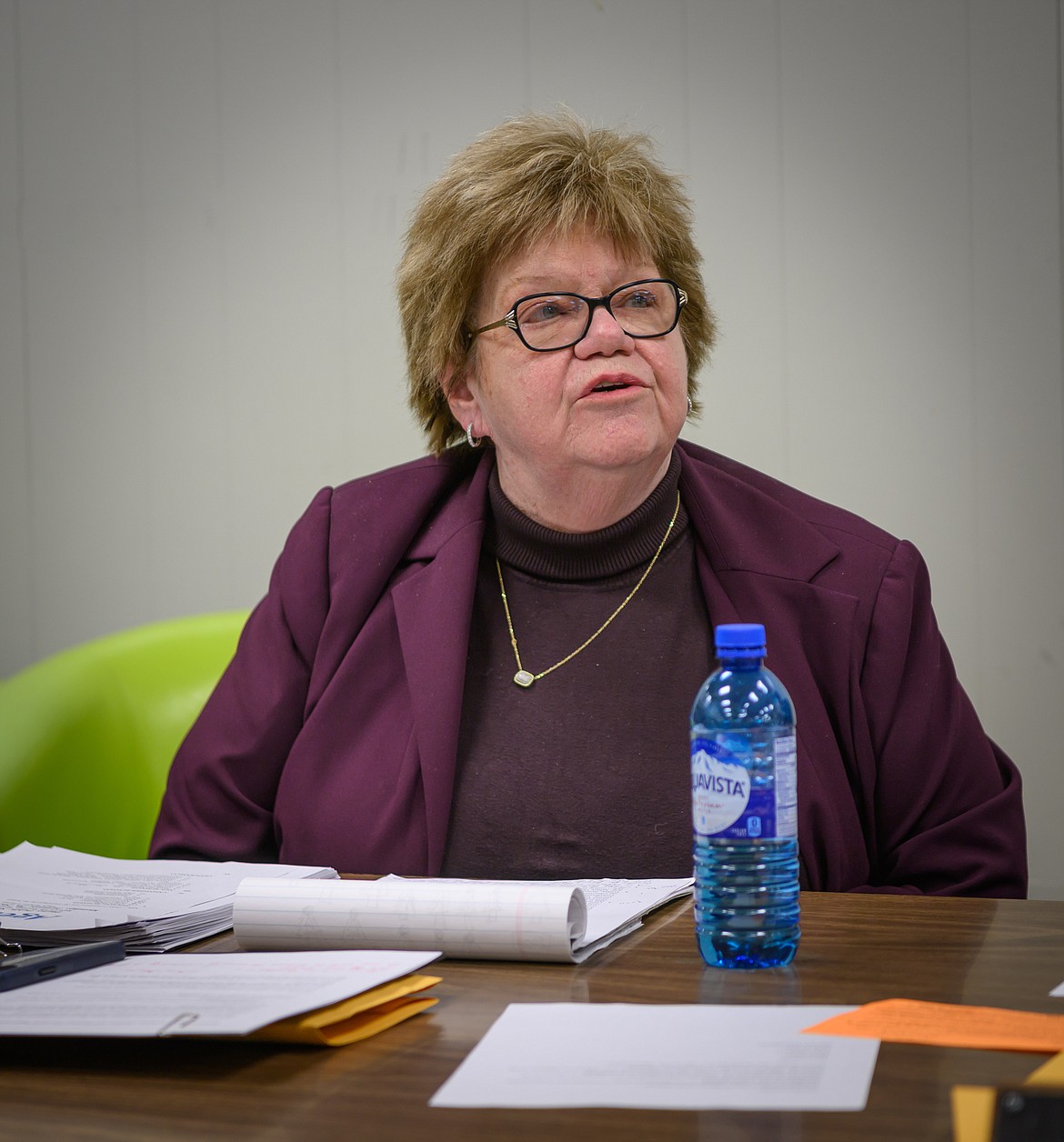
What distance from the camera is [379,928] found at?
3.54 feet

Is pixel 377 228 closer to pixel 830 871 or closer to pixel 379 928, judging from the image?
pixel 830 871

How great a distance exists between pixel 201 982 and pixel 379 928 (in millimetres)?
168

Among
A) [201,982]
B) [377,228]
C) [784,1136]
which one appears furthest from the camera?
[377,228]

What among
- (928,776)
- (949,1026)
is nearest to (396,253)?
(928,776)

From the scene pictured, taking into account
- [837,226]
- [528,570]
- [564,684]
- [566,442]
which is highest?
[837,226]

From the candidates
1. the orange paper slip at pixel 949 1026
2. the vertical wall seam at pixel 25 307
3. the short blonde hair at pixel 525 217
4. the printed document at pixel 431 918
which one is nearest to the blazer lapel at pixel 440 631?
the short blonde hair at pixel 525 217

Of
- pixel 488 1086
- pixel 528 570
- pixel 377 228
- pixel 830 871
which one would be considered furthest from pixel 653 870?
pixel 377 228

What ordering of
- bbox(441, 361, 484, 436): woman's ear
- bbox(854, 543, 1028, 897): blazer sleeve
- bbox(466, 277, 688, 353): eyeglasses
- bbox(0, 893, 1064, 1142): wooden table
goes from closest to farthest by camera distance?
bbox(0, 893, 1064, 1142): wooden table
bbox(854, 543, 1028, 897): blazer sleeve
bbox(466, 277, 688, 353): eyeglasses
bbox(441, 361, 484, 436): woman's ear

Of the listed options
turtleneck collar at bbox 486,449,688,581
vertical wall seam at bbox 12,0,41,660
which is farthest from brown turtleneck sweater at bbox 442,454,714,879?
vertical wall seam at bbox 12,0,41,660

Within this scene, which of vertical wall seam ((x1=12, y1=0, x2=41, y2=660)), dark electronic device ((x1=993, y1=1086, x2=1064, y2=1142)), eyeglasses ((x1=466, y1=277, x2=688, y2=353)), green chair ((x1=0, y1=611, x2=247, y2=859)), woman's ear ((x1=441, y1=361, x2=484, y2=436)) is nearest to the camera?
dark electronic device ((x1=993, y1=1086, x2=1064, y2=1142))

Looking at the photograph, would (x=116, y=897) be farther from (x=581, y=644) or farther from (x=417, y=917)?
(x=581, y=644)

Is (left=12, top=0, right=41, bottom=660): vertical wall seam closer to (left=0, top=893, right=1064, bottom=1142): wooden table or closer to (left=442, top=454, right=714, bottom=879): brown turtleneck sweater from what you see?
(left=442, top=454, right=714, bottom=879): brown turtleneck sweater

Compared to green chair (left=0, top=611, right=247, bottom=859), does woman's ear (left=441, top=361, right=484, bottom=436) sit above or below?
above

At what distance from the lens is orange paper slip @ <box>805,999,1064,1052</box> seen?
80 cm
